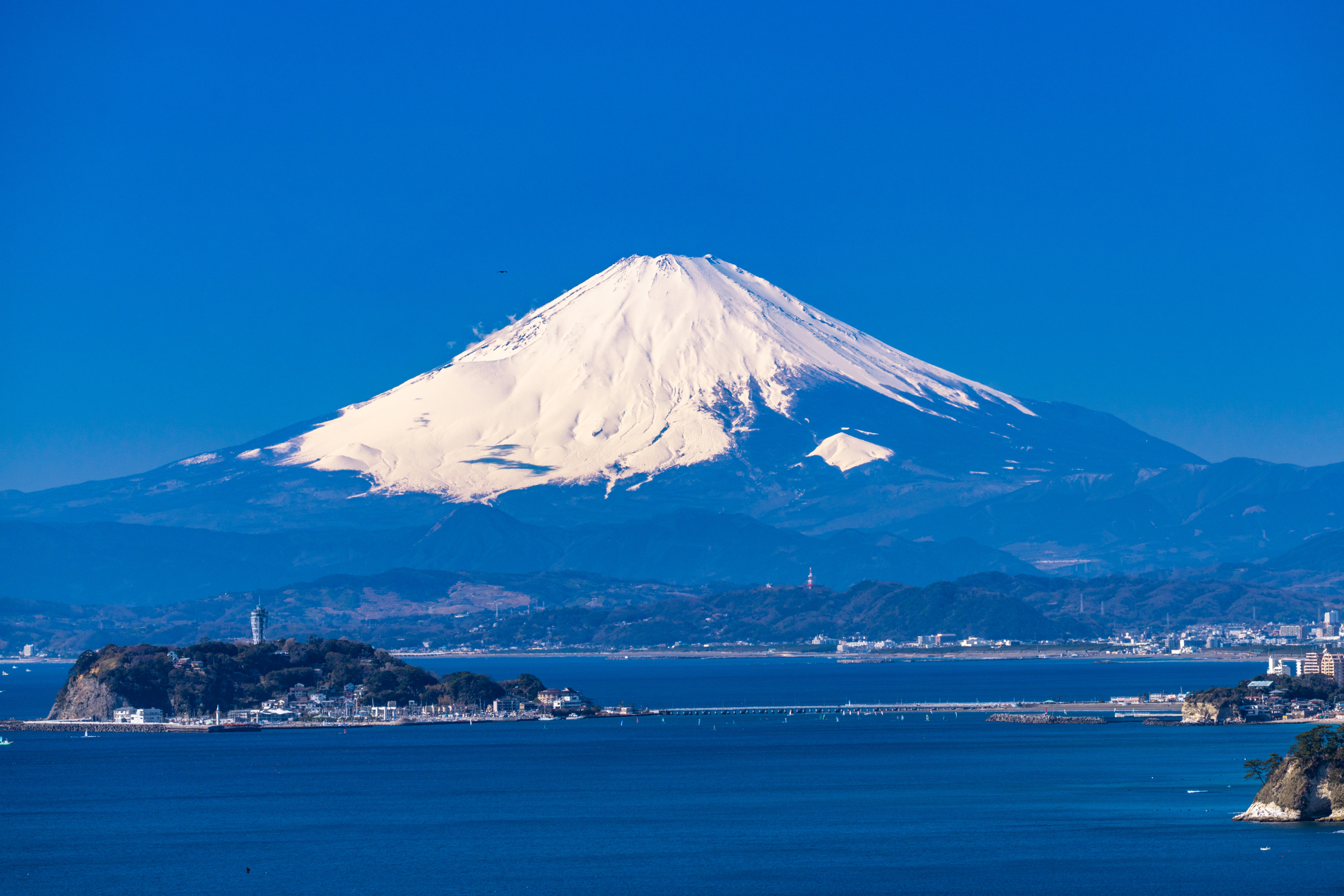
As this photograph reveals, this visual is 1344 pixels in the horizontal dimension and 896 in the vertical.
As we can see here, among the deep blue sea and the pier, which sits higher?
the pier

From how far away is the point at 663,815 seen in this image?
262 feet

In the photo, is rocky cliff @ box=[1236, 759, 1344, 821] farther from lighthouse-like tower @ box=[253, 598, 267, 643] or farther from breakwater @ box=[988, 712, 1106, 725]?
lighthouse-like tower @ box=[253, 598, 267, 643]

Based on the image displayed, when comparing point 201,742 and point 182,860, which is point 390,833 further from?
point 201,742

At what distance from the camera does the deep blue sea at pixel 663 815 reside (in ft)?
206

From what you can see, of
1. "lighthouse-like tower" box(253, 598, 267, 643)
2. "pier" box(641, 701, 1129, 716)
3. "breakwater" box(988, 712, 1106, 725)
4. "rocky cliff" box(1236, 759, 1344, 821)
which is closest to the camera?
"rocky cliff" box(1236, 759, 1344, 821)

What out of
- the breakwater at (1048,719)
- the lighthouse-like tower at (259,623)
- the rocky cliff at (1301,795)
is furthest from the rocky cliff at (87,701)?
the rocky cliff at (1301,795)

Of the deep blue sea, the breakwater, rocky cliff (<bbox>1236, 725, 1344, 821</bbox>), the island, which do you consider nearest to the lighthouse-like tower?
the island

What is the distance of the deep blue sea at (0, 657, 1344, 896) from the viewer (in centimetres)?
6294

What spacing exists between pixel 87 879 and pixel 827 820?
89.5 ft

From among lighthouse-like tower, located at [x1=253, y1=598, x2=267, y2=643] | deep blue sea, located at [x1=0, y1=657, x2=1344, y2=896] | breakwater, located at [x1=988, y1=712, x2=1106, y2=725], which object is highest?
lighthouse-like tower, located at [x1=253, y1=598, x2=267, y2=643]

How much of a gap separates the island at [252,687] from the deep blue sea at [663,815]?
16339mm

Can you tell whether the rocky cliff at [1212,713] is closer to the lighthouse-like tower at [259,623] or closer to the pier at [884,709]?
the pier at [884,709]

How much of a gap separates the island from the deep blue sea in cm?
1634

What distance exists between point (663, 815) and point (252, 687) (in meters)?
74.2
